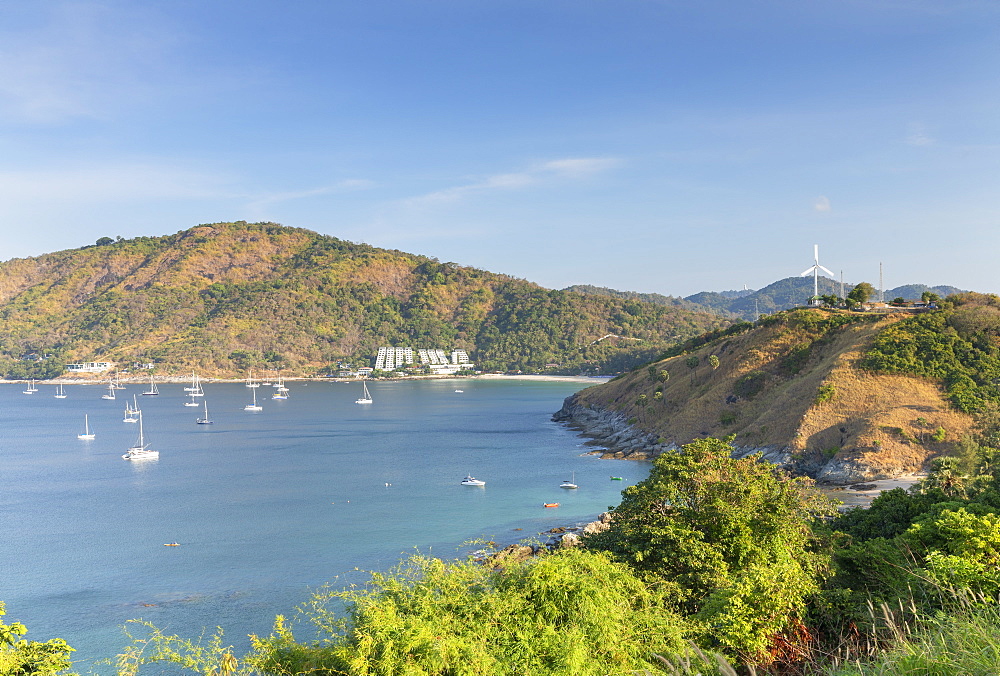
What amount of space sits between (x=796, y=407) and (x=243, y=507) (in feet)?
146

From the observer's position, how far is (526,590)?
663 inches

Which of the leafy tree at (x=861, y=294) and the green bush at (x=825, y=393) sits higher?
the leafy tree at (x=861, y=294)

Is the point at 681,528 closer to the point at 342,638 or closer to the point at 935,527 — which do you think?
the point at 935,527

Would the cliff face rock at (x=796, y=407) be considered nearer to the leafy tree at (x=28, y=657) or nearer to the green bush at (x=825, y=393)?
the green bush at (x=825, y=393)

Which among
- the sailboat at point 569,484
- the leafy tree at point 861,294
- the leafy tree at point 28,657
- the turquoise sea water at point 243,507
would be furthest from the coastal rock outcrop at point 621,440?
the leafy tree at point 28,657

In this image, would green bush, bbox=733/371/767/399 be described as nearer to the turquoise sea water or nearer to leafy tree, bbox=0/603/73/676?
the turquoise sea water

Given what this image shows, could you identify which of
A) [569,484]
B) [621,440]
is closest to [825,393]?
[569,484]

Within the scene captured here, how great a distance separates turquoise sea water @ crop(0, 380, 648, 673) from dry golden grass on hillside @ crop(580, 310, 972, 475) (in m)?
10.1

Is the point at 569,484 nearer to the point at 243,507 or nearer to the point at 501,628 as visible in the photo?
the point at 243,507

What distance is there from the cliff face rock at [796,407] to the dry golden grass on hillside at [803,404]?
0.32 ft

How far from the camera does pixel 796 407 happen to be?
60875 mm

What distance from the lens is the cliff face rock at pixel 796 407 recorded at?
53.2 m

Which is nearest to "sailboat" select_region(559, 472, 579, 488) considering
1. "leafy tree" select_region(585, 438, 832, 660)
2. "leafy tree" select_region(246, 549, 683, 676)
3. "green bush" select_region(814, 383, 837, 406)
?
"green bush" select_region(814, 383, 837, 406)

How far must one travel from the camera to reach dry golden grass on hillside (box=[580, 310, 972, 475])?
53.6 meters
